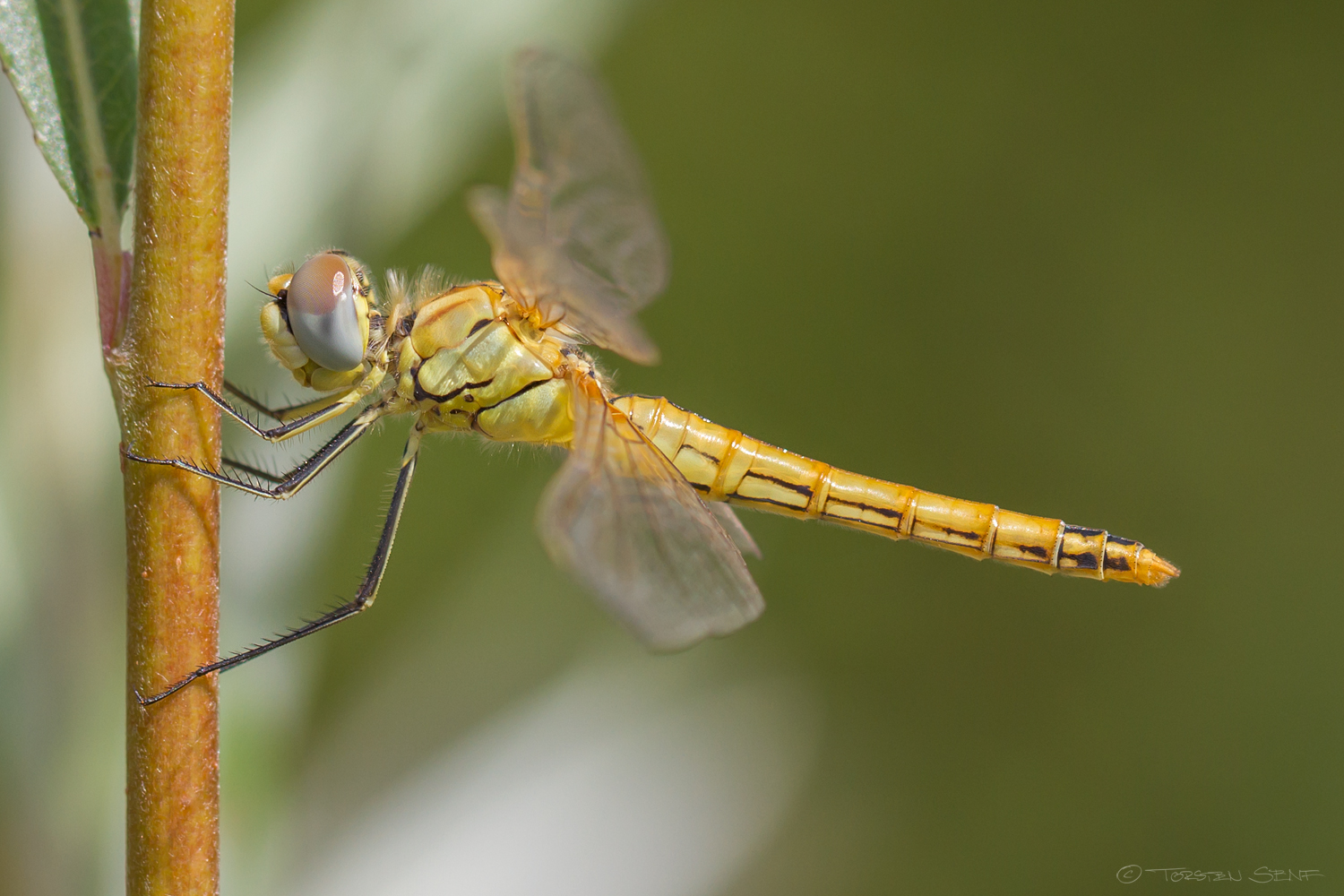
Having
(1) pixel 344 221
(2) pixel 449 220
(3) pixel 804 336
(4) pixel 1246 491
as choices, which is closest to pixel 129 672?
(1) pixel 344 221

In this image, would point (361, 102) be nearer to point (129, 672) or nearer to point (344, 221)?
point (344, 221)

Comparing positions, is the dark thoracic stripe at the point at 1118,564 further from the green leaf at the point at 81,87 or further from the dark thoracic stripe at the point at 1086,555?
the green leaf at the point at 81,87

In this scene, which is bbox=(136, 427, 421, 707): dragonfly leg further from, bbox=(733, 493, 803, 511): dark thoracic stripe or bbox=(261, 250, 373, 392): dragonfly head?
bbox=(733, 493, 803, 511): dark thoracic stripe

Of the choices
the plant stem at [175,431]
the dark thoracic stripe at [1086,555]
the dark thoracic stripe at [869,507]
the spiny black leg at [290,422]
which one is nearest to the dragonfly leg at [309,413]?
the spiny black leg at [290,422]

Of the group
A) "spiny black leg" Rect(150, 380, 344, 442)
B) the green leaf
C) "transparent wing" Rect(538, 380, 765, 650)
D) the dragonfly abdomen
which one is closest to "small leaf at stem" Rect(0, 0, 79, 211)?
the green leaf

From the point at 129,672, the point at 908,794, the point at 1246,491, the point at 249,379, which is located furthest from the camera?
the point at 908,794

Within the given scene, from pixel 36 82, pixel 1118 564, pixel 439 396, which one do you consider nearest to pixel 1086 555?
pixel 1118 564
